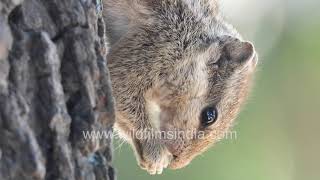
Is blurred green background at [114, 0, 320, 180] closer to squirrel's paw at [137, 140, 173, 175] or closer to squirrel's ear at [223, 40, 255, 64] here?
squirrel's ear at [223, 40, 255, 64]

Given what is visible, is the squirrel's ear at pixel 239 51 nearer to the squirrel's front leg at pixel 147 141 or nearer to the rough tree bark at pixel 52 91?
the squirrel's front leg at pixel 147 141

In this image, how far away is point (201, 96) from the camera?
4223mm

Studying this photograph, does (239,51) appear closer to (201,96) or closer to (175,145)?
(201,96)

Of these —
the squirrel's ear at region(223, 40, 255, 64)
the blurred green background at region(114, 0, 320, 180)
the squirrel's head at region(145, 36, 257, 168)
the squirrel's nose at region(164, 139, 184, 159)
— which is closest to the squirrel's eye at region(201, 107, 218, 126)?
the squirrel's head at region(145, 36, 257, 168)

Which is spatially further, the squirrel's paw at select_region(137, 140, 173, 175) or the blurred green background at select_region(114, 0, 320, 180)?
the blurred green background at select_region(114, 0, 320, 180)

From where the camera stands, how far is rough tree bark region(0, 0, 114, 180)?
2363 mm

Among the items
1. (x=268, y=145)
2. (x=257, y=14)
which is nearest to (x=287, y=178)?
(x=268, y=145)

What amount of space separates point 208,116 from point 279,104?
6624mm

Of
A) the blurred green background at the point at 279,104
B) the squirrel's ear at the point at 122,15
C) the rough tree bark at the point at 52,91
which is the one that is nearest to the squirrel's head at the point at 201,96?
the squirrel's ear at the point at 122,15

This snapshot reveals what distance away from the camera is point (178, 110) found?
408 centimetres

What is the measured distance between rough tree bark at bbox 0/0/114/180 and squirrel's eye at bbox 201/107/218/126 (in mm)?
1410

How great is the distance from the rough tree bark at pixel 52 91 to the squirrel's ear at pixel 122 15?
1101 mm

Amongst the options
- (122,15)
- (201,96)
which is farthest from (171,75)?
(122,15)

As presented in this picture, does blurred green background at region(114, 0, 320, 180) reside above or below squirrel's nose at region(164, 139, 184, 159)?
below
